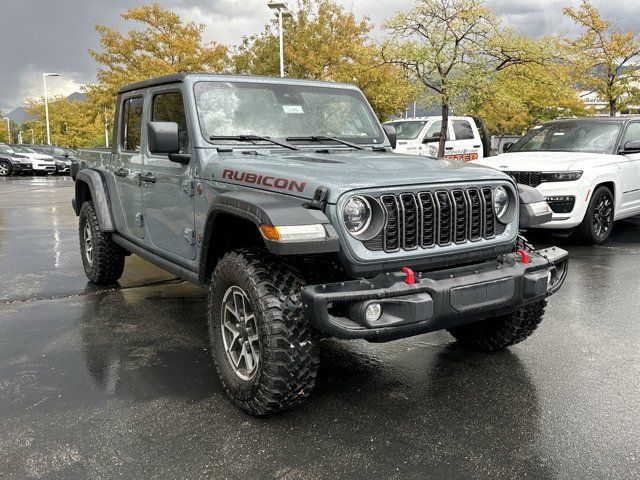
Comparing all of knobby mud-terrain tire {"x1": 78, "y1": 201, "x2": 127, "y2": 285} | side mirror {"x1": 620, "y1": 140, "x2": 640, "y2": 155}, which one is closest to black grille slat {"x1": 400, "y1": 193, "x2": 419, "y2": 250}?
knobby mud-terrain tire {"x1": 78, "y1": 201, "x2": 127, "y2": 285}

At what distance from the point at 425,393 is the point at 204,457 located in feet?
4.60

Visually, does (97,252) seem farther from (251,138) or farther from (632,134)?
(632,134)

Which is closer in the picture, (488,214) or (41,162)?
(488,214)

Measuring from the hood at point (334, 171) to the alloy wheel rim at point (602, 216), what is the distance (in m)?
5.21

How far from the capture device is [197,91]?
13.6ft

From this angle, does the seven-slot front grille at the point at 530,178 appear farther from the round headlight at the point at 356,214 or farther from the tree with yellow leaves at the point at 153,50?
the tree with yellow leaves at the point at 153,50

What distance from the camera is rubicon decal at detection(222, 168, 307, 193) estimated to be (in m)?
3.17

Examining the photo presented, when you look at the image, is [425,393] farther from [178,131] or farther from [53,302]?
[53,302]

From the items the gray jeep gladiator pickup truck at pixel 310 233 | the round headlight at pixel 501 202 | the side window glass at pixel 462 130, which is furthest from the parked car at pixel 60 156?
the round headlight at pixel 501 202

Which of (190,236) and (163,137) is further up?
(163,137)

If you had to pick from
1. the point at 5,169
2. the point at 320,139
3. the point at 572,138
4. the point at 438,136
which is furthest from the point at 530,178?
the point at 5,169

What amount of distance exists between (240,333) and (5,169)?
29.6m

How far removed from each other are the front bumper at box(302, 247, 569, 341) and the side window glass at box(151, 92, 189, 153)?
1749 mm

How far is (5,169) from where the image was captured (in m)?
28.8
